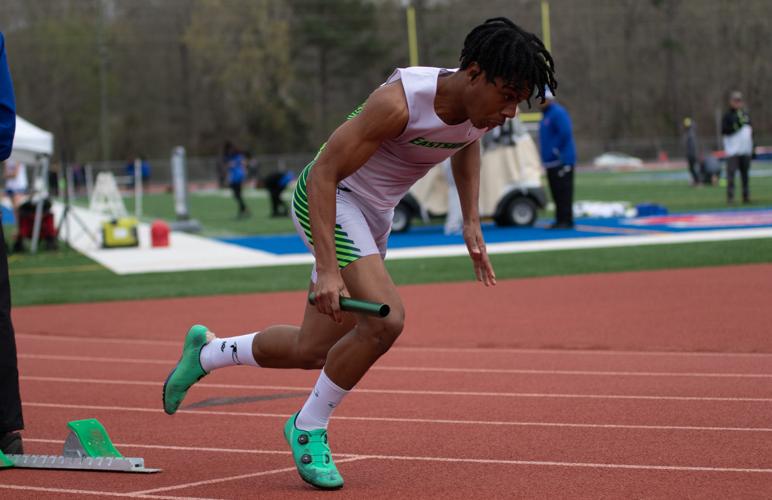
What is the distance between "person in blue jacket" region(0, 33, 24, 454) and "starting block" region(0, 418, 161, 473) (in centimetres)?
10

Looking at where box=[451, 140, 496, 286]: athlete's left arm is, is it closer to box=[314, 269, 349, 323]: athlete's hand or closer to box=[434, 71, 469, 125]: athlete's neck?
box=[434, 71, 469, 125]: athlete's neck

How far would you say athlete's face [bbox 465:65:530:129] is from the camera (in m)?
4.46

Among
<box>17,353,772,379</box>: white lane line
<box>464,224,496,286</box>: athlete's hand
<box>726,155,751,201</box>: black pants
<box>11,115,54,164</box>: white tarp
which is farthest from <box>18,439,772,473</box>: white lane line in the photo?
<box>726,155,751,201</box>: black pants

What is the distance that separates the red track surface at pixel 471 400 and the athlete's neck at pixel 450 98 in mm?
1484

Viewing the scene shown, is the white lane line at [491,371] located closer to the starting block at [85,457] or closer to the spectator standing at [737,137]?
the starting block at [85,457]

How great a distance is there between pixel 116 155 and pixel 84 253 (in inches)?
2099

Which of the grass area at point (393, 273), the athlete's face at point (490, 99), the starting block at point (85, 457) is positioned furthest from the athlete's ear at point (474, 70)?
the grass area at point (393, 273)

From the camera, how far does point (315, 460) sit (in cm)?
469

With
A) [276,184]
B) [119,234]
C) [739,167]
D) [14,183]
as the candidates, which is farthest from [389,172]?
[276,184]

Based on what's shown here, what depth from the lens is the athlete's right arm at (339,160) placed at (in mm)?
4492

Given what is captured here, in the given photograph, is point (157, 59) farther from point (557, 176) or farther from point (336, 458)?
point (336, 458)

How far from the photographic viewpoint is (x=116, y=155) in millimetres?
70875

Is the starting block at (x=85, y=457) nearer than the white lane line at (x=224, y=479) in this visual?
No

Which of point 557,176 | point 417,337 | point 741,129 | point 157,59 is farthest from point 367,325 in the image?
point 157,59
